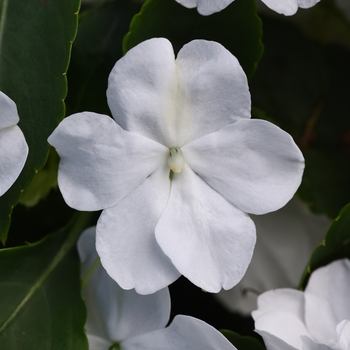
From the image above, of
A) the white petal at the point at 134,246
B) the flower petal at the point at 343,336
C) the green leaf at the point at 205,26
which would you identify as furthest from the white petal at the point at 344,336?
the green leaf at the point at 205,26

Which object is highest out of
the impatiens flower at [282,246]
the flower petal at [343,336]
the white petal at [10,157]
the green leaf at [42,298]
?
the white petal at [10,157]

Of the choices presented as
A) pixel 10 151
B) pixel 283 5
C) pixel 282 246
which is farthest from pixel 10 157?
pixel 282 246

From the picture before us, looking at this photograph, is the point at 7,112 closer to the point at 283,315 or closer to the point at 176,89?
the point at 176,89

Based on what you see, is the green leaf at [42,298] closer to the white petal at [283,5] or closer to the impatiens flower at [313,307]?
the impatiens flower at [313,307]

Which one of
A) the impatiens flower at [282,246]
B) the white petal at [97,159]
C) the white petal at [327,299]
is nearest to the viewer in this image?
the white petal at [97,159]

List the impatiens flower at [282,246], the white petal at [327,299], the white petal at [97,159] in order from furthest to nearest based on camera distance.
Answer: the impatiens flower at [282,246]
the white petal at [327,299]
the white petal at [97,159]

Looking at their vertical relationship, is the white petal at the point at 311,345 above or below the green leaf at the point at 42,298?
above

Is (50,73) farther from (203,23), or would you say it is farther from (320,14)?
(320,14)

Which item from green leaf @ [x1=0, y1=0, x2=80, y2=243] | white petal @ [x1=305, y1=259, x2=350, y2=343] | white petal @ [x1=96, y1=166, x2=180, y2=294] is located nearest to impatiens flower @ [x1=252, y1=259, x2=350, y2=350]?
white petal @ [x1=305, y1=259, x2=350, y2=343]
